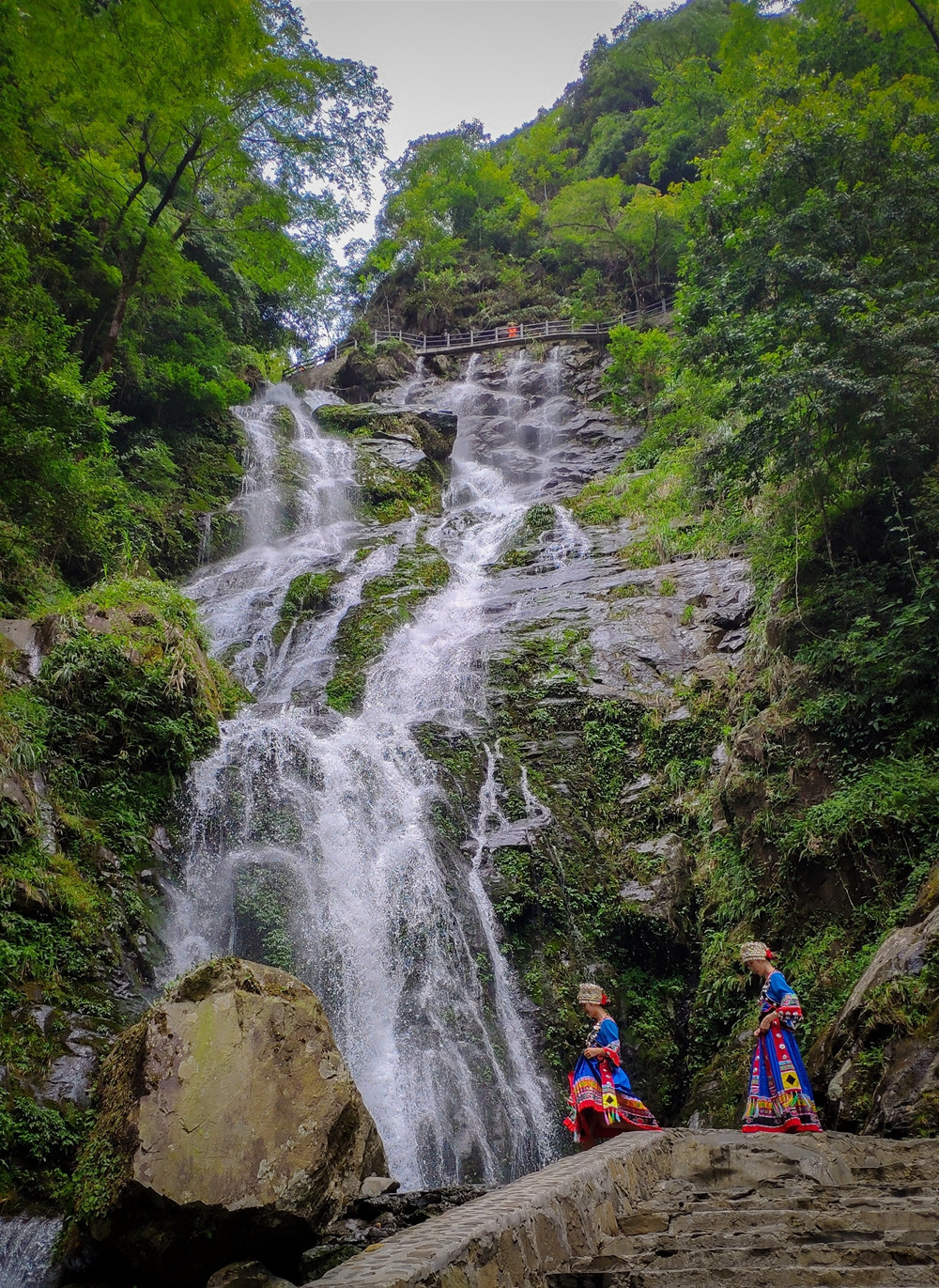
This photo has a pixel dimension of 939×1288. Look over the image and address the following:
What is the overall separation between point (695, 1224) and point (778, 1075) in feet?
5.45

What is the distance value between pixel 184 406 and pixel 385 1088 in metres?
17.6

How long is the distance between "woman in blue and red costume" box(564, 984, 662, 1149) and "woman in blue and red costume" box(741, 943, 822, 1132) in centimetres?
71

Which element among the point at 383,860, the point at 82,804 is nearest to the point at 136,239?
the point at 82,804

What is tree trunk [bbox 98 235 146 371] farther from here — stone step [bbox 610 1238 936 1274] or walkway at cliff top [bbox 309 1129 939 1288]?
stone step [bbox 610 1238 936 1274]

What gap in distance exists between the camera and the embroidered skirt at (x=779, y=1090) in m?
4.96

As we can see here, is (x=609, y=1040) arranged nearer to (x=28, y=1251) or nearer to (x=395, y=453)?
(x=28, y=1251)

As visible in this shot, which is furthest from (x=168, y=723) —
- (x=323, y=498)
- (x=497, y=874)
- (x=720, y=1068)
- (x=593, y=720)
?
(x=323, y=498)

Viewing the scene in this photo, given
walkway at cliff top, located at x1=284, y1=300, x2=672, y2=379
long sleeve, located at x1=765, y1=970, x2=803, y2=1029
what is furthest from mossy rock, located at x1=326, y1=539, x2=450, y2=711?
walkway at cliff top, located at x1=284, y1=300, x2=672, y2=379

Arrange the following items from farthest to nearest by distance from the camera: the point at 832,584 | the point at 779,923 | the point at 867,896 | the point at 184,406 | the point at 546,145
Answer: the point at 546,145, the point at 184,406, the point at 832,584, the point at 779,923, the point at 867,896

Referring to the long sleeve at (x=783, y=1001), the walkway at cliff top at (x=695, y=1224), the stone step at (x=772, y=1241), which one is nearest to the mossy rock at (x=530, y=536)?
the long sleeve at (x=783, y=1001)

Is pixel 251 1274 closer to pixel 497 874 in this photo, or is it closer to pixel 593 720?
pixel 497 874

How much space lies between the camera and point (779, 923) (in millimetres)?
7938

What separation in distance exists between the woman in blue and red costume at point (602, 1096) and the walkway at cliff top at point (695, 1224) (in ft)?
1.70

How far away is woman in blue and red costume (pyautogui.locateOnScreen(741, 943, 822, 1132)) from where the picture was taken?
4977mm
